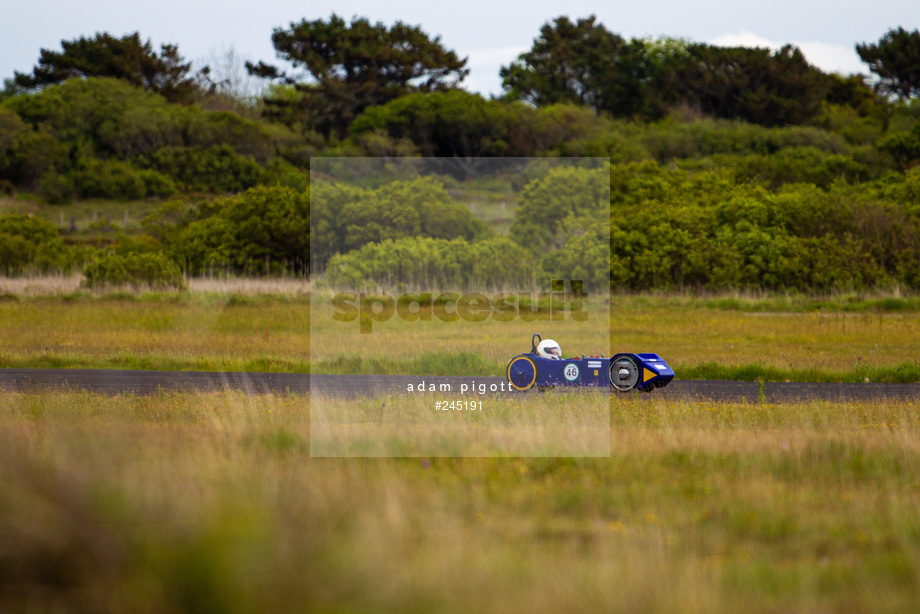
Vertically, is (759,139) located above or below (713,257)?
above

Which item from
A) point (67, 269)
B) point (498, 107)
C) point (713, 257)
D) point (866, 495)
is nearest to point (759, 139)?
point (498, 107)

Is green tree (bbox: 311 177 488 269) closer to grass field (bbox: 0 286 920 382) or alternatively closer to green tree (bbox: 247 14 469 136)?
grass field (bbox: 0 286 920 382)

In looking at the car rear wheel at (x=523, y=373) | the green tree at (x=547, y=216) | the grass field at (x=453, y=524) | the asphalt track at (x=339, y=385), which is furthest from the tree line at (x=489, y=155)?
the grass field at (x=453, y=524)

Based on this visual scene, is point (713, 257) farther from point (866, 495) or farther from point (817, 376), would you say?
point (866, 495)

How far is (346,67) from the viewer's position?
7212cm

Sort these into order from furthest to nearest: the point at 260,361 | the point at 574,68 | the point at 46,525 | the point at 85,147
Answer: the point at 574,68, the point at 85,147, the point at 260,361, the point at 46,525

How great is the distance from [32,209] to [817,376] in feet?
174

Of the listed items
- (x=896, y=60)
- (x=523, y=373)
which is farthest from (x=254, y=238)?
(x=896, y=60)

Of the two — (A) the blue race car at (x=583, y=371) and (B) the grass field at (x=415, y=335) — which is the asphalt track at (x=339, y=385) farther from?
(B) the grass field at (x=415, y=335)

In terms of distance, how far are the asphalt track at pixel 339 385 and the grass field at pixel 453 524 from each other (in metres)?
Answer: 4.62

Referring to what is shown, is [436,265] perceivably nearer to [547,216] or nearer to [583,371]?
[547,216]

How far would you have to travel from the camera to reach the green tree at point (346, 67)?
70375mm

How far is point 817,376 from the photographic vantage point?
1733 centimetres

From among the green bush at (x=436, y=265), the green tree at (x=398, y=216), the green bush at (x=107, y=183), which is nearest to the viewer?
the green bush at (x=436, y=265)
